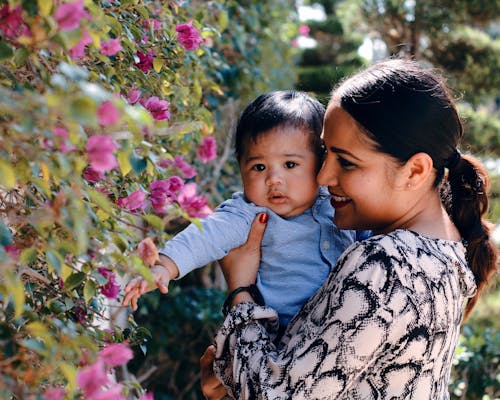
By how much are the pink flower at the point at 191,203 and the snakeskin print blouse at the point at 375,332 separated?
0.37 meters

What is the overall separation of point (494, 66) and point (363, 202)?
19.8 feet

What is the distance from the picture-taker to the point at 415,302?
4.96 feet

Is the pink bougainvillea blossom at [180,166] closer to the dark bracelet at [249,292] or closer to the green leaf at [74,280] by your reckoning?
the dark bracelet at [249,292]

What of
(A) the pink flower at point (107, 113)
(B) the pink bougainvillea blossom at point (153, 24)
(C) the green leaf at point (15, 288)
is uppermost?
(A) the pink flower at point (107, 113)

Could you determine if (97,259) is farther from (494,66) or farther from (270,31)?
(494,66)

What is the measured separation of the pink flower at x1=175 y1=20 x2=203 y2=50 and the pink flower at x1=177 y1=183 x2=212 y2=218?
2.19ft

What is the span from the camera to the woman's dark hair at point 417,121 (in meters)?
1.65

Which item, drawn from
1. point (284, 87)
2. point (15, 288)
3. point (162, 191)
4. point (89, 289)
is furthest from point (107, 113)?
point (284, 87)

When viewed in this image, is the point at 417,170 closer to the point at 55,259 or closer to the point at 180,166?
the point at 180,166

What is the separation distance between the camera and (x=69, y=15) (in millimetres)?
930

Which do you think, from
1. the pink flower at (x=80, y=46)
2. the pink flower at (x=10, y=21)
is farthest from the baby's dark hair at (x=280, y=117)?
the pink flower at (x=10, y=21)

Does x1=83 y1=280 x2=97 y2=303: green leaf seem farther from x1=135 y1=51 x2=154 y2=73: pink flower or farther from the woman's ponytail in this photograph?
the woman's ponytail

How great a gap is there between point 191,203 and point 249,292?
0.57 metres

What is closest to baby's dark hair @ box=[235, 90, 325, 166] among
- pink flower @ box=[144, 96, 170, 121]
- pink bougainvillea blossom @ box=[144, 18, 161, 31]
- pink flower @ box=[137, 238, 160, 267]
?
pink bougainvillea blossom @ box=[144, 18, 161, 31]
